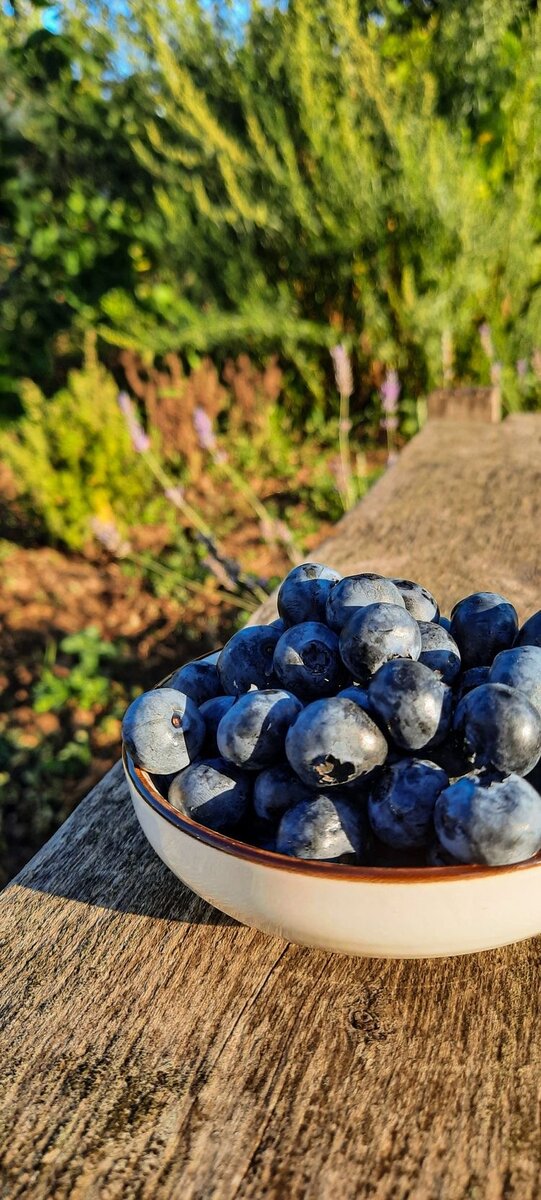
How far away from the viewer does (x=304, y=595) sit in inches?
31.2

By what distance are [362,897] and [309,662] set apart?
22cm

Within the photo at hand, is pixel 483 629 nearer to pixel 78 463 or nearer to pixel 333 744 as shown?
pixel 333 744

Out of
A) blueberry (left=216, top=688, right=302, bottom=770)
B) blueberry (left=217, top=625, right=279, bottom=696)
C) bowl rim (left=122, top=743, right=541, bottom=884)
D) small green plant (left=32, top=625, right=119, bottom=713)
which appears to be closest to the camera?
bowl rim (left=122, top=743, right=541, bottom=884)

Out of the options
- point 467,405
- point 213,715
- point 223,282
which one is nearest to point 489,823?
point 213,715

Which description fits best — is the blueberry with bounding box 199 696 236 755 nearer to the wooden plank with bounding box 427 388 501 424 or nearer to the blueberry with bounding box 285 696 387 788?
the blueberry with bounding box 285 696 387 788

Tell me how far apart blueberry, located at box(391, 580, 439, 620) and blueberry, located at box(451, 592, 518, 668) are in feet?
0.10

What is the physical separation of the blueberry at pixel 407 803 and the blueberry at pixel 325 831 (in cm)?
2

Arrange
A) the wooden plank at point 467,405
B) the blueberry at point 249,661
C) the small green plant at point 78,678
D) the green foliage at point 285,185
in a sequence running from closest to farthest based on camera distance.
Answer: the blueberry at point 249,661, the wooden plank at point 467,405, the small green plant at point 78,678, the green foliage at point 285,185

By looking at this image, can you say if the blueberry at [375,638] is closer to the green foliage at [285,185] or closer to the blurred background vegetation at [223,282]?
the blurred background vegetation at [223,282]

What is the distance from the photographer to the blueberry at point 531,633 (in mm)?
724

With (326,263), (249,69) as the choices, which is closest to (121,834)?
(326,263)

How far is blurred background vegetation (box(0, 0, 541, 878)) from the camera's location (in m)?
2.76

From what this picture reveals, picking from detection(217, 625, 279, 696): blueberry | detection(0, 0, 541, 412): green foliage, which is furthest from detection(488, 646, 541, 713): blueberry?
detection(0, 0, 541, 412): green foliage

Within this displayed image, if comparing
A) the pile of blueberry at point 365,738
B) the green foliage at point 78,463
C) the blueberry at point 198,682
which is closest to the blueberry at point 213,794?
the pile of blueberry at point 365,738
